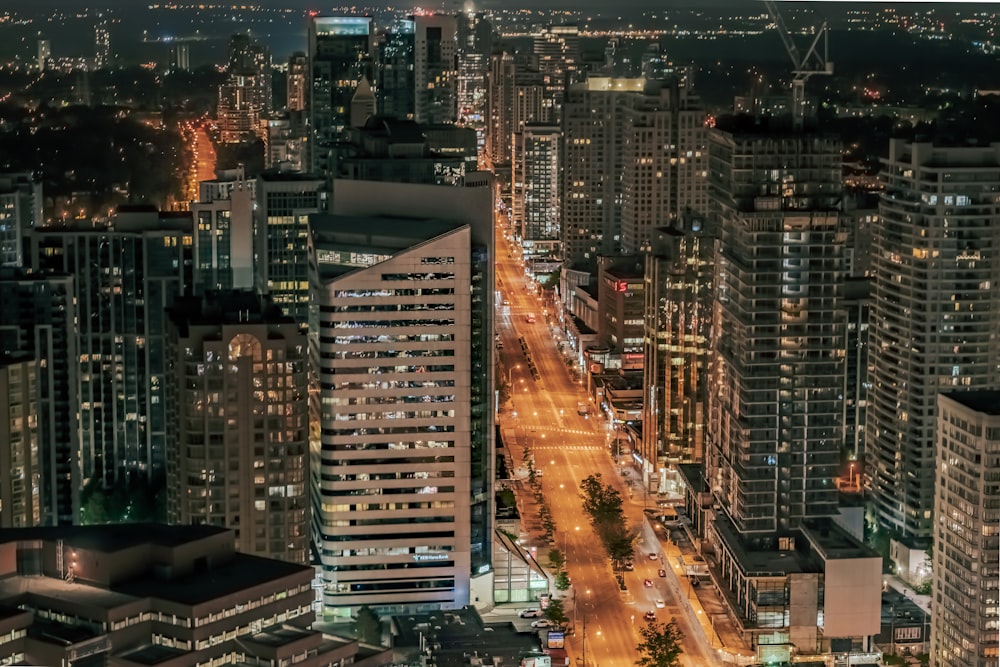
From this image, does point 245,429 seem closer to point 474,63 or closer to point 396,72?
point 396,72

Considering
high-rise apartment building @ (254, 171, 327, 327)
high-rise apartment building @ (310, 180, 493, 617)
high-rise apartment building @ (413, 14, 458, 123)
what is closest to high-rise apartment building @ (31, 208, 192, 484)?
high-rise apartment building @ (254, 171, 327, 327)

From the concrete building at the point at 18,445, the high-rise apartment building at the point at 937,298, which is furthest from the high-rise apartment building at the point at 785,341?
the concrete building at the point at 18,445

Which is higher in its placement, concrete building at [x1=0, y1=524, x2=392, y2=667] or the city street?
concrete building at [x1=0, y1=524, x2=392, y2=667]

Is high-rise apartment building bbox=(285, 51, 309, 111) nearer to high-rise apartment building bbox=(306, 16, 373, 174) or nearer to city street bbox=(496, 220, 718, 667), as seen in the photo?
high-rise apartment building bbox=(306, 16, 373, 174)

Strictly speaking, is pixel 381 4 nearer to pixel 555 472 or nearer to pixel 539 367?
pixel 539 367

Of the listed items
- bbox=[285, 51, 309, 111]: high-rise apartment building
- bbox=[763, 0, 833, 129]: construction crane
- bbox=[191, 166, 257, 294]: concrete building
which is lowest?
bbox=[191, 166, 257, 294]: concrete building

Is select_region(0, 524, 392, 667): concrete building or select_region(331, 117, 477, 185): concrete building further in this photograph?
select_region(331, 117, 477, 185): concrete building

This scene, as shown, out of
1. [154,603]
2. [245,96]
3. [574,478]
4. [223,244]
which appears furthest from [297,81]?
[154,603]
